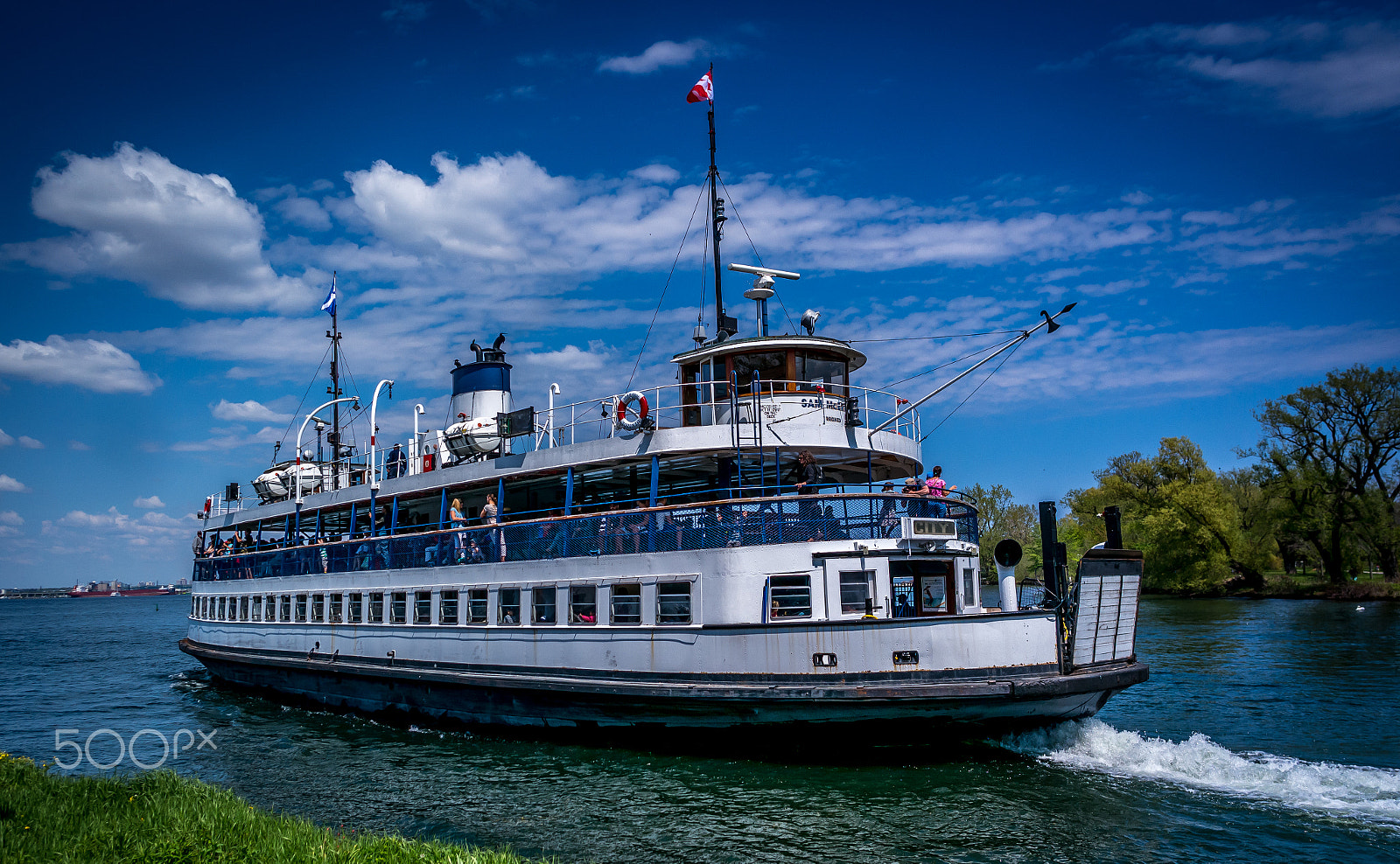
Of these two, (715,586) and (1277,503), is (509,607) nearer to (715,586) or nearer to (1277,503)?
(715,586)

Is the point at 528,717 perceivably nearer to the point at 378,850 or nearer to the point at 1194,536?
the point at 378,850

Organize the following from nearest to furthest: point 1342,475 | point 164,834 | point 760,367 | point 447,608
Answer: point 164,834 < point 760,367 < point 447,608 < point 1342,475

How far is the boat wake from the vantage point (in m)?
12.7

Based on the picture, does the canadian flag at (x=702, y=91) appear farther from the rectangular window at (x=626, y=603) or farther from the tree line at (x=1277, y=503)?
the tree line at (x=1277, y=503)

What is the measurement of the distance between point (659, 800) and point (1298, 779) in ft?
32.7

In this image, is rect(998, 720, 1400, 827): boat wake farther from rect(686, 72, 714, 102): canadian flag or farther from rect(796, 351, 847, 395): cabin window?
rect(686, 72, 714, 102): canadian flag

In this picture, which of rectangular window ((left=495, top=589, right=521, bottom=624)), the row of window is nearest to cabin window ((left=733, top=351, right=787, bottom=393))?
the row of window

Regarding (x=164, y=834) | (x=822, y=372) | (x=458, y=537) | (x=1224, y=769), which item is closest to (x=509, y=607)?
(x=458, y=537)

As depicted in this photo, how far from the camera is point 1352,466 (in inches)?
2149

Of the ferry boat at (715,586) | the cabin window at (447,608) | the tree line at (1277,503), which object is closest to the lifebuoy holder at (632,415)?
the ferry boat at (715,586)

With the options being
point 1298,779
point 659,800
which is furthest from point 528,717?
point 1298,779

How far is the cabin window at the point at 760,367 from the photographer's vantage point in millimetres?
18781

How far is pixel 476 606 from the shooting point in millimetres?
19797

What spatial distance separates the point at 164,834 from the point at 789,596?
380 inches
